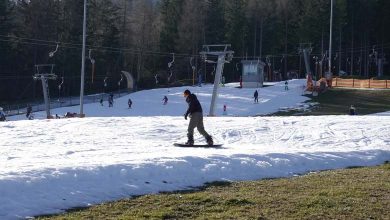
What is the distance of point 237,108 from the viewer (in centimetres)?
5578

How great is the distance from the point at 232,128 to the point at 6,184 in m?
13.4

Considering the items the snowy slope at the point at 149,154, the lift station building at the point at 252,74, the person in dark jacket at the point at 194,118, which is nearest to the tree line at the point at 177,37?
the lift station building at the point at 252,74

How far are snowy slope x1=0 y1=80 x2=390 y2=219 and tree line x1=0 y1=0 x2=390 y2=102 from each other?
57481 millimetres

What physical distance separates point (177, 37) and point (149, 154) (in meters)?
75.1

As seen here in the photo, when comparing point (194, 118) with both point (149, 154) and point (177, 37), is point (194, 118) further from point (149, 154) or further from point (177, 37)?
point (177, 37)

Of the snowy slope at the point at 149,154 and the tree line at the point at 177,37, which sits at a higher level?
the tree line at the point at 177,37

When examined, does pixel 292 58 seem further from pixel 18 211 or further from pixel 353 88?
pixel 18 211

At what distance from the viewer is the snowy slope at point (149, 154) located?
10203 millimetres

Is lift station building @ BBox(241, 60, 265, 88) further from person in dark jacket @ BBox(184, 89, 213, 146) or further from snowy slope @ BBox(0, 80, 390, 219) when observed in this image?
person in dark jacket @ BBox(184, 89, 213, 146)

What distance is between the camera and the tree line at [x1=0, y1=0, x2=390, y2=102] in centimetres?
8062

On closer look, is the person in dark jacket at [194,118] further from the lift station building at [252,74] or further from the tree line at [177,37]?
the tree line at [177,37]

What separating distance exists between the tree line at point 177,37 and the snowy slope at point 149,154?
2263 inches

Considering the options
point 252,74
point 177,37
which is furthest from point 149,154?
point 177,37

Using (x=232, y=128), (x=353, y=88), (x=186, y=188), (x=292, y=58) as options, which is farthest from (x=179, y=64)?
(x=186, y=188)
